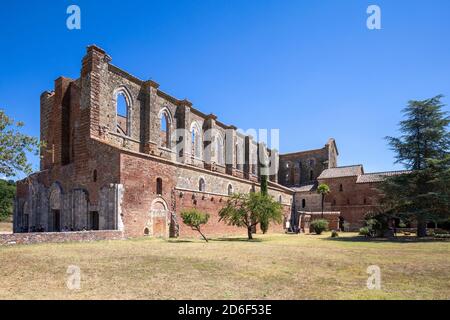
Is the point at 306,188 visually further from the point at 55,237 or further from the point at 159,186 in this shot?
the point at 55,237

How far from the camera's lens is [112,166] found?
21.7 meters

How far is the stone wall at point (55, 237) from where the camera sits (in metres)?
15.4

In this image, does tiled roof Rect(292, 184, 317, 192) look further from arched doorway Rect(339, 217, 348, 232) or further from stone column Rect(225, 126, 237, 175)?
stone column Rect(225, 126, 237, 175)

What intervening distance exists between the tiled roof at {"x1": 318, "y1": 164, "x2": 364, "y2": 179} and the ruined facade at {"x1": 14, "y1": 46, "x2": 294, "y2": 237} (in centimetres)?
2214

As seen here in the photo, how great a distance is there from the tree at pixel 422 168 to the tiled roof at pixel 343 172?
19.8m

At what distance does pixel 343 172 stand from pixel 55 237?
43551 millimetres

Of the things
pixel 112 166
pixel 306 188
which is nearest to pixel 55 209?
pixel 112 166

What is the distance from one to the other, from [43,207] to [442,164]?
33183mm

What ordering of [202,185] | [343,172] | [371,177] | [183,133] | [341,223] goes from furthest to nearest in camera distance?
[343,172]
[371,177]
[341,223]
[183,133]
[202,185]
